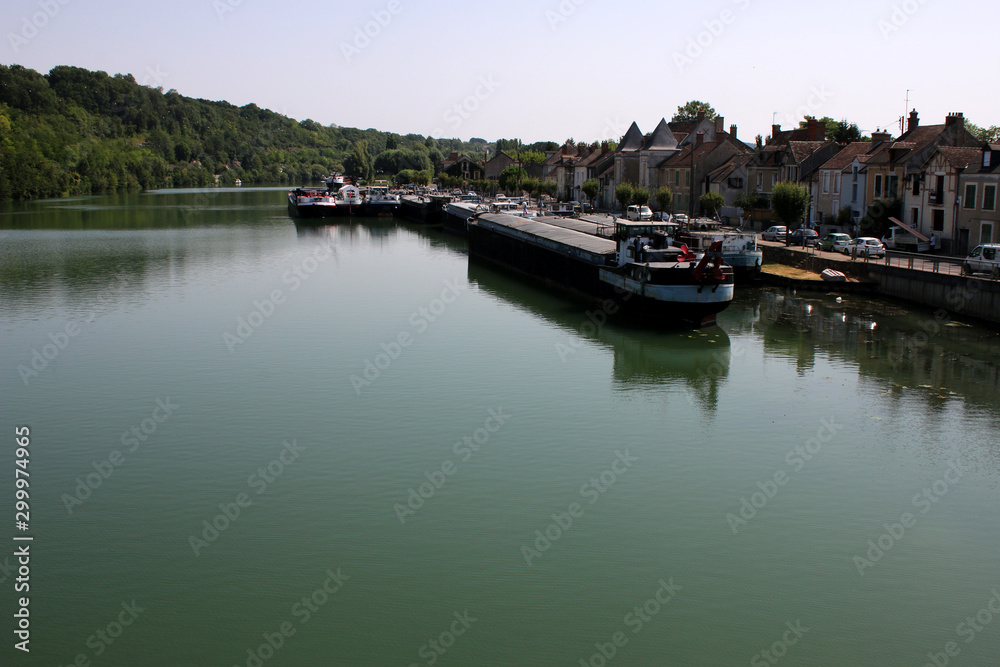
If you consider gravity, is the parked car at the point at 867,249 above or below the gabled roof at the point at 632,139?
below

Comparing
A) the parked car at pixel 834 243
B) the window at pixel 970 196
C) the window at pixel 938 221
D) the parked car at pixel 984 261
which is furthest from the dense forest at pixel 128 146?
the parked car at pixel 984 261

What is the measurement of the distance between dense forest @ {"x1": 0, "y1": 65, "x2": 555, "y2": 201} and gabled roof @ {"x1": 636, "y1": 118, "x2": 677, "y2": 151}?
225 ft

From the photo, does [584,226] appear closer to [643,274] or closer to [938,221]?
[938,221]

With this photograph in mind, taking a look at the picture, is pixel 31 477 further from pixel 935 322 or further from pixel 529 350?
pixel 935 322

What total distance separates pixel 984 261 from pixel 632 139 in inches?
1774

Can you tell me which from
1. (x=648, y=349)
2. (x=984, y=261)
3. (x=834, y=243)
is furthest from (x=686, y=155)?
(x=648, y=349)

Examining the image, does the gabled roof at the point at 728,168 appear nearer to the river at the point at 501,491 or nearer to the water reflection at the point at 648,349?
the water reflection at the point at 648,349

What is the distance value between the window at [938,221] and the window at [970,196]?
2.19 meters

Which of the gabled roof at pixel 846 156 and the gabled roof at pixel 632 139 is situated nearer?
the gabled roof at pixel 846 156

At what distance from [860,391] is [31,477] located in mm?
16996

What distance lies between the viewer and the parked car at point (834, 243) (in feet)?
122

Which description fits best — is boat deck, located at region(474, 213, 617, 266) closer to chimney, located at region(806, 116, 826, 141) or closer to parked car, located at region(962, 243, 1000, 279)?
parked car, located at region(962, 243, 1000, 279)

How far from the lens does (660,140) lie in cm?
6762

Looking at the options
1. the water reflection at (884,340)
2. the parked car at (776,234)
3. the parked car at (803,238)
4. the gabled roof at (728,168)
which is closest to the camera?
the water reflection at (884,340)
